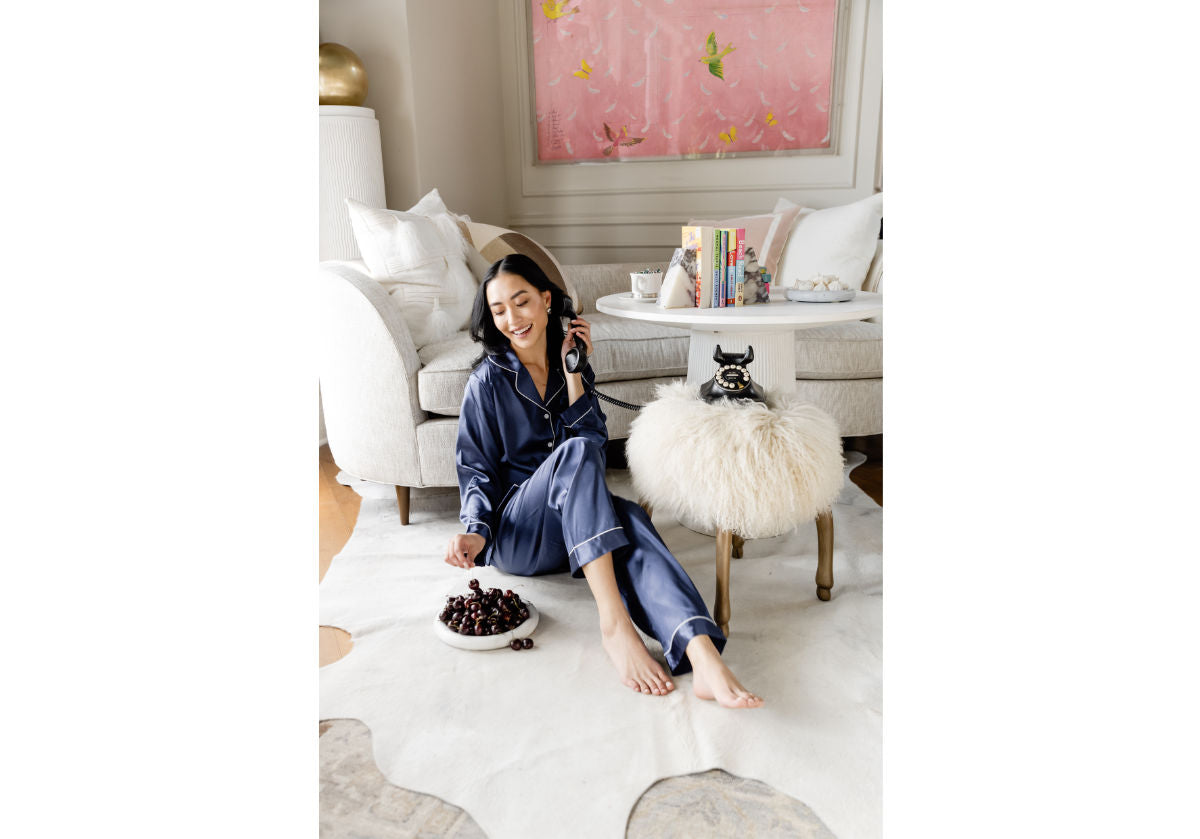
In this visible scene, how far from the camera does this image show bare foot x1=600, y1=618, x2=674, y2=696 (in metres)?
1.27

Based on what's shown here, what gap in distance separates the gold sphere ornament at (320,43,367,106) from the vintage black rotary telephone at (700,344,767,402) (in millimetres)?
1986

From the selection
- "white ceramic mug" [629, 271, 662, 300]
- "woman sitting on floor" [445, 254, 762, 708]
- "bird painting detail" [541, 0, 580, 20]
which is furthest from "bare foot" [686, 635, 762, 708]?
"bird painting detail" [541, 0, 580, 20]

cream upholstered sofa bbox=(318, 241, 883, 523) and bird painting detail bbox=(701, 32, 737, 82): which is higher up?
bird painting detail bbox=(701, 32, 737, 82)

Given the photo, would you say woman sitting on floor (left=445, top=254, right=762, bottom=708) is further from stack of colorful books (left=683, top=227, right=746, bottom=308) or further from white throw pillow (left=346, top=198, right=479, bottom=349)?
white throw pillow (left=346, top=198, right=479, bottom=349)

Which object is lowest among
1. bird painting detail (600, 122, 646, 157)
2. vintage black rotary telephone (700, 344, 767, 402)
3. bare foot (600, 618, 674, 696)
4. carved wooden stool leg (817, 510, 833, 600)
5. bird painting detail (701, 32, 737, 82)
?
bare foot (600, 618, 674, 696)

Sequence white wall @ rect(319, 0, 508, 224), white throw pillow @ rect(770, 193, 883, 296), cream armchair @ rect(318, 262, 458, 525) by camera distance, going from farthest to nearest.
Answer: white wall @ rect(319, 0, 508, 224), white throw pillow @ rect(770, 193, 883, 296), cream armchair @ rect(318, 262, 458, 525)

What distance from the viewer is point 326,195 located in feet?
8.71

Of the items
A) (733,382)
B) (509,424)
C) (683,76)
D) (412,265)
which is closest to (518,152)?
(683,76)
